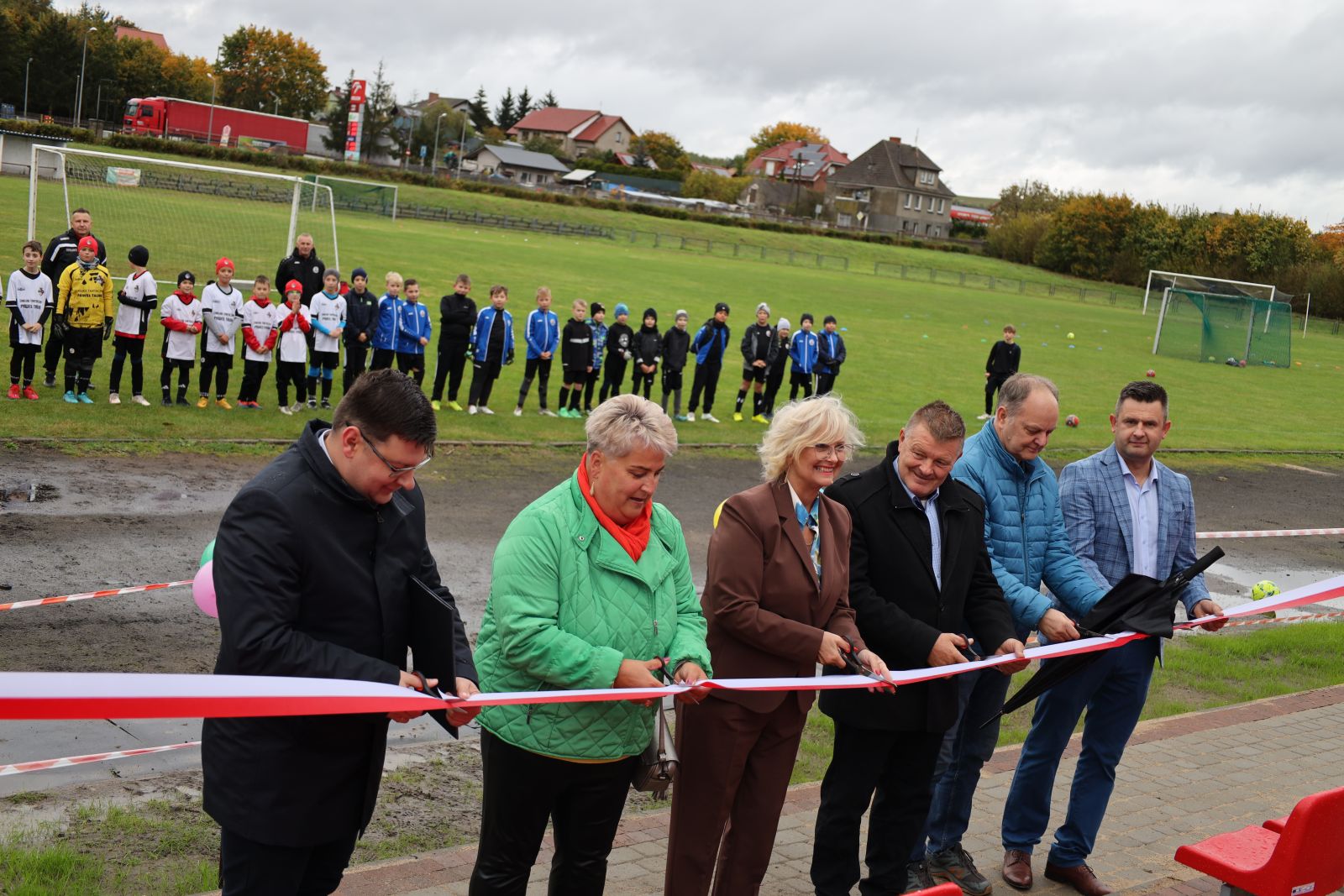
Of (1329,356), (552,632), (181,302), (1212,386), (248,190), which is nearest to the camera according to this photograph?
(552,632)

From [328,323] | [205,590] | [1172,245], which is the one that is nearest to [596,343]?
[328,323]

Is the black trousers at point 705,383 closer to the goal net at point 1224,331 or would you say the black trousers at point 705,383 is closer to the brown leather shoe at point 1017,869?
the brown leather shoe at point 1017,869

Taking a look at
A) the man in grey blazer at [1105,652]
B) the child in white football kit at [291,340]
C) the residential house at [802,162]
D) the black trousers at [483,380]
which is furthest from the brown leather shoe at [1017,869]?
the residential house at [802,162]

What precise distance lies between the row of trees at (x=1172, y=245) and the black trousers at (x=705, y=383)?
58.8 meters

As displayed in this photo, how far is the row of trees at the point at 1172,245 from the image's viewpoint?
7088 centimetres

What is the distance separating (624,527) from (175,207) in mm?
26056

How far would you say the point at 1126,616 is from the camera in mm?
5516

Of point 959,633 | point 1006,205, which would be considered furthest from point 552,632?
point 1006,205

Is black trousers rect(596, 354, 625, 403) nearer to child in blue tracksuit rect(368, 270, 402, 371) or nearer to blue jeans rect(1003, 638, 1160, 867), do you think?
child in blue tracksuit rect(368, 270, 402, 371)

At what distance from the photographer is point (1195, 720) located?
8.20 metres

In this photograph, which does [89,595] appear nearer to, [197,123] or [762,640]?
[762,640]

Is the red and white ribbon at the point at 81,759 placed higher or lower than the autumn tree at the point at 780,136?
lower

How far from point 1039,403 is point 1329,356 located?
5009 cm

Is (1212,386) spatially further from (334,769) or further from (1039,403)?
(334,769)
